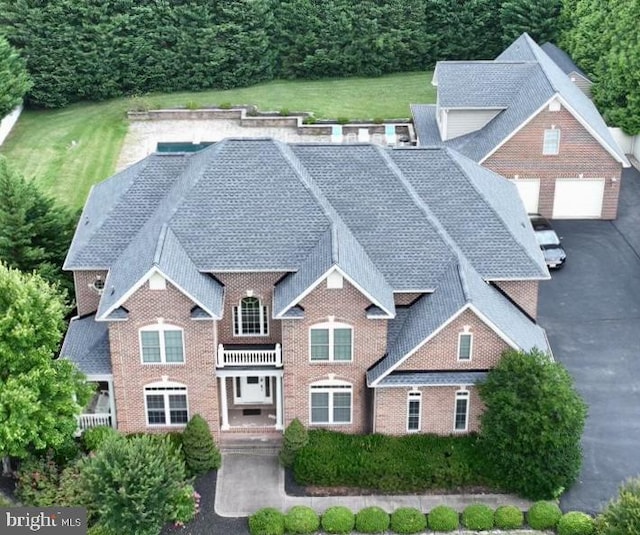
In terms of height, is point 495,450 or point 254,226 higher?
point 254,226

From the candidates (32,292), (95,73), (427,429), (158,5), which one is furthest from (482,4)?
(32,292)

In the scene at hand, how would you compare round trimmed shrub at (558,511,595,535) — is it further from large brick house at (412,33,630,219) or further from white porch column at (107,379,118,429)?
large brick house at (412,33,630,219)

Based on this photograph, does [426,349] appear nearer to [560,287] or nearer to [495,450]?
[495,450]

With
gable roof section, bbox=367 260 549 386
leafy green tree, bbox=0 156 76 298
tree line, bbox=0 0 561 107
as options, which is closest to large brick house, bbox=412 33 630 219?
gable roof section, bbox=367 260 549 386

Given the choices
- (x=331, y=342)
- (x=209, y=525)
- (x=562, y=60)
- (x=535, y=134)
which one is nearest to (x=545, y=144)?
(x=535, y=134)

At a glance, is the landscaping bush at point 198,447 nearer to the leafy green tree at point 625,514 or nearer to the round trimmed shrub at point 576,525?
the round trimmed shrub at point 576,525

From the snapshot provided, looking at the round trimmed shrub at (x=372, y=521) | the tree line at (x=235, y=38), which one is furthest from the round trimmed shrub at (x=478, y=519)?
the tree line at (x=235, y=38)
